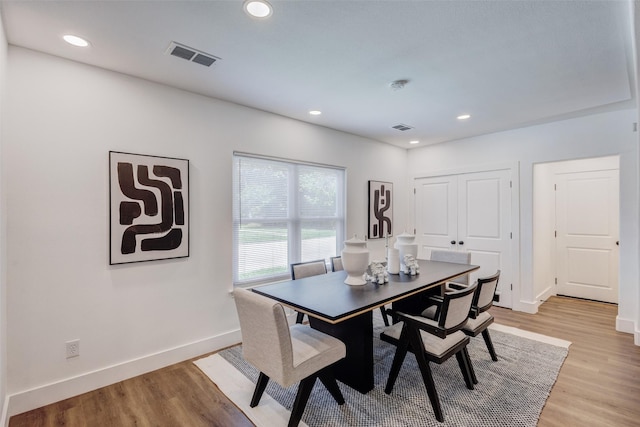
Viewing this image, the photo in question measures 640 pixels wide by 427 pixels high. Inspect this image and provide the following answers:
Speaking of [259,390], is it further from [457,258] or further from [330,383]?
[457,258]

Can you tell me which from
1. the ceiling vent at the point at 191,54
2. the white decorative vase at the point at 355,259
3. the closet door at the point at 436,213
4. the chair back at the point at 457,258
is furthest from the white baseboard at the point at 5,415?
the closet door at the point at 436,213

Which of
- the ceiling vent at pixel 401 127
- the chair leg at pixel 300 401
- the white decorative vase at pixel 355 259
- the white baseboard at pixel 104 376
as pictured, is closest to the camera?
the chair leg at pixel 300 401

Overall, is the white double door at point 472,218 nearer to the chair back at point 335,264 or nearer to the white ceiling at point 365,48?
the white ceiling at point 365,48

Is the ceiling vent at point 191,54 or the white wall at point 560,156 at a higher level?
the ceiling vent at point 191,54

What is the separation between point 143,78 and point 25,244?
5.12ft

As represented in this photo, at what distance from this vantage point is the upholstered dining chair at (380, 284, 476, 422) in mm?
1953

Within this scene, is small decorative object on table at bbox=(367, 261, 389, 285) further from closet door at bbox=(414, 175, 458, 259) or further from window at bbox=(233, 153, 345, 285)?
closet door at bbox=(414, 175, 458, 259)

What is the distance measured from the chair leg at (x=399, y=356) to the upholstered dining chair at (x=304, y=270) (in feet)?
3.28

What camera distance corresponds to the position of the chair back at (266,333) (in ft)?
5.48

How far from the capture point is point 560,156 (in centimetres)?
380

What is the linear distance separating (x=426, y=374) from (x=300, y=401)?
0.86 m

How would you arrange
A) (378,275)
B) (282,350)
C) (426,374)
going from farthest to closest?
(378,275), (426,374), (282,350)

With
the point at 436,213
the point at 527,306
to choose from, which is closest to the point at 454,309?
the point at 527,306

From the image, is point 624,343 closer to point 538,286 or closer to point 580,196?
point 538,286
